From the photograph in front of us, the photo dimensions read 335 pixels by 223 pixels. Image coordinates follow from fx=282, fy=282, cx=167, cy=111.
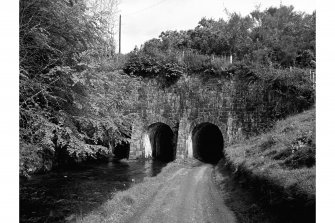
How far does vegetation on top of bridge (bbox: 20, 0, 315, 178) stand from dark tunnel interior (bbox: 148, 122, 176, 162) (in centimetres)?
260

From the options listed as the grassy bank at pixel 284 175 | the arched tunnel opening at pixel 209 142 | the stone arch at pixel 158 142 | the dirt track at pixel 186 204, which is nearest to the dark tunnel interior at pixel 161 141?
the stone arch at pixel 158 142

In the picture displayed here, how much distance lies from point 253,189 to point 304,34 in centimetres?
1962

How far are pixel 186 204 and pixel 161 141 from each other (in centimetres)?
1717

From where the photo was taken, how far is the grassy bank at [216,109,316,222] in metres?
7.40

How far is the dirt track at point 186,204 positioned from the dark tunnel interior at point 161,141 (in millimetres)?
10069

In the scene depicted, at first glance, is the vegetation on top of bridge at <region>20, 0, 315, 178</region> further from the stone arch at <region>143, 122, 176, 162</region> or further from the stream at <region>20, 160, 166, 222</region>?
the stone arch at <region>143, 122, 176, 162</region>

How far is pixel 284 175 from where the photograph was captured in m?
9.27

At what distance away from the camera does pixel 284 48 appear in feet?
77.4

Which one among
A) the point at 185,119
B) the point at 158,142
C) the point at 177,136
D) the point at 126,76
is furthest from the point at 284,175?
the point at 158,142

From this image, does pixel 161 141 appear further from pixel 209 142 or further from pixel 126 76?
pixel 126 76

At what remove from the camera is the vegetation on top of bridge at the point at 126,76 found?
7.05 meters

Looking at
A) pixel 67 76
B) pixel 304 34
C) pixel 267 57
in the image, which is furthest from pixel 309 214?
pixel 304 34

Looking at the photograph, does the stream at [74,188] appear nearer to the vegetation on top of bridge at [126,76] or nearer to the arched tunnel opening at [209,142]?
the vegetation on top of bridge at [126,76]

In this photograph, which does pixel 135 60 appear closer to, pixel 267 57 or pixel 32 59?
pixel 267 57
